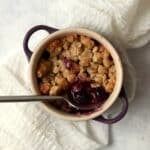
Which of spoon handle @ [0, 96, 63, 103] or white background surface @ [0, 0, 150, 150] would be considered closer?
spoon handle @ [0, 96, 63, 103]

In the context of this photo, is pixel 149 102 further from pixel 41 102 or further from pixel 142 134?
pixel 41 102

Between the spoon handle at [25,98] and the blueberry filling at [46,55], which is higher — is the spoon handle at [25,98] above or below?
below

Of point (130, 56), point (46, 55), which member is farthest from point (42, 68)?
point (130, 56)

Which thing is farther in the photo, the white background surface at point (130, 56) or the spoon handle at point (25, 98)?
the white background surface at point (130, 56)


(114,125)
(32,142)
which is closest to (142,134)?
(114,125)

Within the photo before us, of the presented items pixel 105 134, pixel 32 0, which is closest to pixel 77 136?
pixel 105 134

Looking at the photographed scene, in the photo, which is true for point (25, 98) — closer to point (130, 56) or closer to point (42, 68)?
point (42, 68)

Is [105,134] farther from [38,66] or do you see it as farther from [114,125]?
[38,66]

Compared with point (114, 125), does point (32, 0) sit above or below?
above
